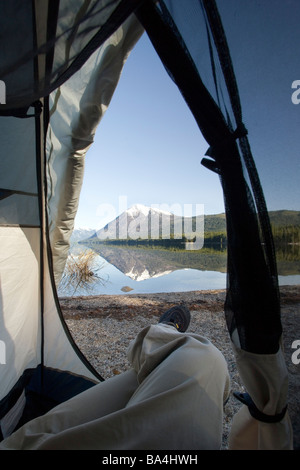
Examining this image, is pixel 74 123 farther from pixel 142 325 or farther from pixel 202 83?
pixel 142 325

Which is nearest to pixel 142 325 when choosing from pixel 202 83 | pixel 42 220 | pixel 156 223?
pixel 42 220

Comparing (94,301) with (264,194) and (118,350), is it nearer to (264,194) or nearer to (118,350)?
(118,350)

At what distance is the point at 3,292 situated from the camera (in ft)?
3.79

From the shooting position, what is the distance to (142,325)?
2.76 meters

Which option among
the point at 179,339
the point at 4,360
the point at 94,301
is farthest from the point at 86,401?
the point at 94,301

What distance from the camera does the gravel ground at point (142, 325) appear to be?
1.73 ft

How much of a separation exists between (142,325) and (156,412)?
7.62ft

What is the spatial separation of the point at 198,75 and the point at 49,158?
1.07 metres

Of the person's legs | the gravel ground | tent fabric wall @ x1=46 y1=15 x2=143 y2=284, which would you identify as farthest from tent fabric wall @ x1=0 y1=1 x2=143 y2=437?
the person's legs

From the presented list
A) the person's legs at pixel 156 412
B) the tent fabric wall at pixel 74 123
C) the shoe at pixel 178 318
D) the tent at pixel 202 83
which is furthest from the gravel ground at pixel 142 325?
the tent fabric wall at pixel 74 123

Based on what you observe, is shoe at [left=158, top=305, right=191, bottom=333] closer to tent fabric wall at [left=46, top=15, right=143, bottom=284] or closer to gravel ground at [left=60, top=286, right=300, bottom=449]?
gravel ground at [left=60, top=286, right=300, bottom=449]

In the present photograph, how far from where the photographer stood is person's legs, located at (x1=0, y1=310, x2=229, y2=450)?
0.51m

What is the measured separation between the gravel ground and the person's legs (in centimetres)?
20

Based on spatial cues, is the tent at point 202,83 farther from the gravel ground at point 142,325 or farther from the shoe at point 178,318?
the shoe at point 178,318
